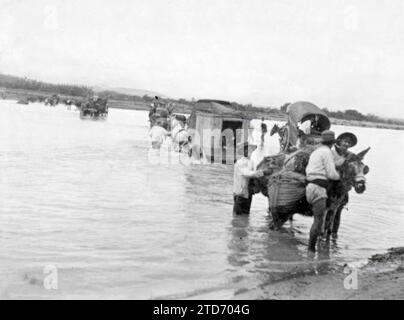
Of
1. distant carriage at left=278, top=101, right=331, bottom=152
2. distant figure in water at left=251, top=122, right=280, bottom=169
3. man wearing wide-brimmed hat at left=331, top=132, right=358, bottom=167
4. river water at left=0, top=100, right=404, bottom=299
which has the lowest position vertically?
river water at left=0, top=100, right=404, bottom=299

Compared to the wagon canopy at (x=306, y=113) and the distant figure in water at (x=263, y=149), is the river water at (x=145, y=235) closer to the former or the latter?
the wagon canopy at (x=306, y=113)

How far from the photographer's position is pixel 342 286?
264 inches

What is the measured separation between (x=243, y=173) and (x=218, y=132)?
12.5 m

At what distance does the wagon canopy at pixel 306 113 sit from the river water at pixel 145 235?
7.57ft

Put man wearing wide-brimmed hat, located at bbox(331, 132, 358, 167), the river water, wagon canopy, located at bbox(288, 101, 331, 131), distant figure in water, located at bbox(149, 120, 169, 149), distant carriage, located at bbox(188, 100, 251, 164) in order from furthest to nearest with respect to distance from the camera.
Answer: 1. distant figure in water, located at bbox(149, 120, 169, 149)
2. distant carriage, located at bbox(188, 100, 251, 164)
3. wagon canopy, located at bbox(288, 101, 331, 131)
4. man wearing wide-brimmed hat, located at bbox(331, 132, 358, 167)
5. the river water

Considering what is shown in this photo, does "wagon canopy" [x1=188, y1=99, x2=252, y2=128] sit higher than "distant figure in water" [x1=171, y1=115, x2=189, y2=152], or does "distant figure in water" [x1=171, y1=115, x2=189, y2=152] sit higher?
"wagon canopy" [x1=188, y1=99, x2=252, y2=128]

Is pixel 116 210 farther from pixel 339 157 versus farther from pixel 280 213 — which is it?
pixel 339 157

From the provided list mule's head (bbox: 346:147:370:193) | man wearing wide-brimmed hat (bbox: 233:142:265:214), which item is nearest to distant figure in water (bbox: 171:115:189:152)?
man wearing wide-brimmed hat (bbox: 233:142:265:214)

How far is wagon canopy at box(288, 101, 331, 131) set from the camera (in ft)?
35.1

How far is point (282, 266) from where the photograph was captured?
25.7 ft

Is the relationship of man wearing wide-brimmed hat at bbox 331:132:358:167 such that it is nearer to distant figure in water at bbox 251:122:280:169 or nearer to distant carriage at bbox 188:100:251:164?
distant carriage at bbox 188:100:251:164

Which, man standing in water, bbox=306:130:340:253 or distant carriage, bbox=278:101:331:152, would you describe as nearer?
man standing in water, bbox=306:130:340:253

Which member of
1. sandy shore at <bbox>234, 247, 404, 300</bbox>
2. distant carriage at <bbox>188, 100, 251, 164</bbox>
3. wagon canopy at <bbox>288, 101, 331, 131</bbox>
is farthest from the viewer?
distant carriage at <bbox>188, 100, 251, 164</bbox>

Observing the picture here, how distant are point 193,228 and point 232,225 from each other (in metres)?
0.90
